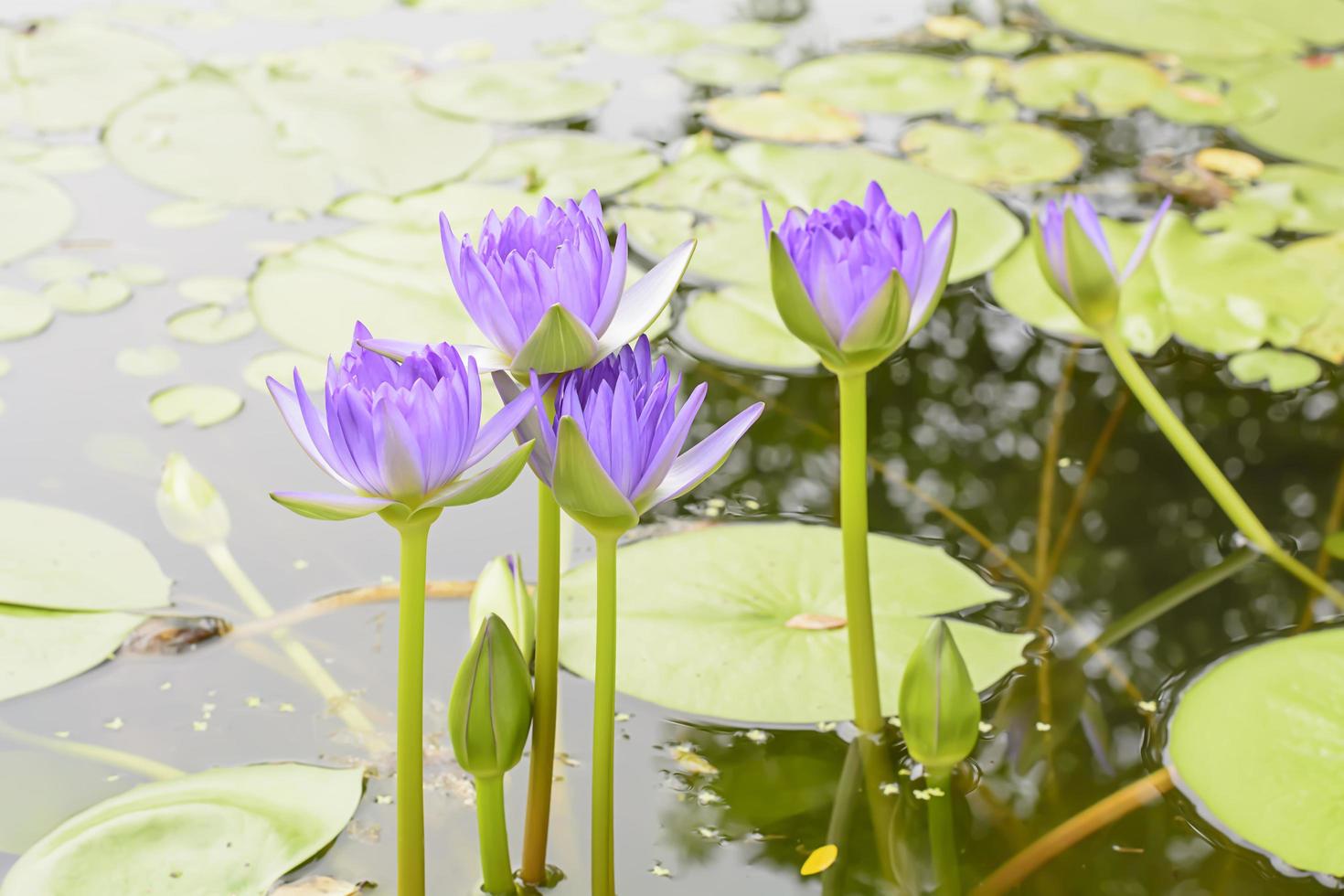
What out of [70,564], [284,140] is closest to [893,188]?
[284,140]

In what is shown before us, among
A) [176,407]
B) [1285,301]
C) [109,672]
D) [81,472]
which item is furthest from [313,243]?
[1285,301]

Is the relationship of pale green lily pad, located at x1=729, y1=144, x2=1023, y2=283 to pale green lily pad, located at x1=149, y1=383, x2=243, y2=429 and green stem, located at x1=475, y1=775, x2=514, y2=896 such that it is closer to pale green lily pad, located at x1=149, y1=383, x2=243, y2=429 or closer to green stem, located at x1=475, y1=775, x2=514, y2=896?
pale green lily pad, located at x1=149, y1=383, x2=243, y2=429

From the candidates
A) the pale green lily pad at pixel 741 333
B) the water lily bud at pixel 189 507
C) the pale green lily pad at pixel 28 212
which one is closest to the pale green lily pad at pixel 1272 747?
the pale green lily pad at pixel 741 333

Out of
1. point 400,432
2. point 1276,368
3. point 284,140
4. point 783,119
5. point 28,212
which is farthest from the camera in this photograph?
point 783,119

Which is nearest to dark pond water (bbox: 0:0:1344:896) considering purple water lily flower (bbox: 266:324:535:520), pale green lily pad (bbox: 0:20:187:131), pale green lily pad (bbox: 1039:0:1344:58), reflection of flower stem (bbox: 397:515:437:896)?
reflection of flower stem (bbox: 397:515:437:896)

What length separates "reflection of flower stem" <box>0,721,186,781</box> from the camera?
3.90 ft

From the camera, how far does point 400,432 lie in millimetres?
794

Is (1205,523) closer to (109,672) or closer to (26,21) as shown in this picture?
(109,672)

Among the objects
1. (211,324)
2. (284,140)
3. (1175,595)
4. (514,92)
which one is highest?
(514,92)

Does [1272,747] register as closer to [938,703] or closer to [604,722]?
[938,703]

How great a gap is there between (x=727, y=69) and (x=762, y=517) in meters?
1.60

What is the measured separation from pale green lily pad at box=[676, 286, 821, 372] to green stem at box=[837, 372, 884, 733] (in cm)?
72

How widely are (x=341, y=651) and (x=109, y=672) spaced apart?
236 millimetres

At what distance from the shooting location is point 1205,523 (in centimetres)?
160
